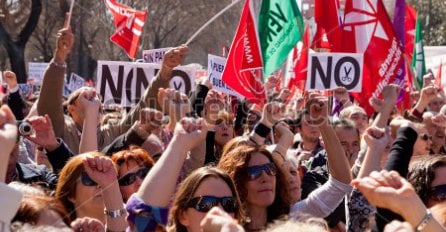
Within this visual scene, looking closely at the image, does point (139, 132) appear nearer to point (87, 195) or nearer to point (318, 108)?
point (318, 108)

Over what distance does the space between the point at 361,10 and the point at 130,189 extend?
211 inches

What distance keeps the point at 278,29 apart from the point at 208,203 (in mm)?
5390

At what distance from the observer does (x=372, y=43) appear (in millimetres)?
9805

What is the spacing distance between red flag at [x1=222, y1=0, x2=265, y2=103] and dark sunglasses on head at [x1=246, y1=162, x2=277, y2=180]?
363 centimetres

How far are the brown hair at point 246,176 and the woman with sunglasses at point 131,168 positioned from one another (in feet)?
1.56

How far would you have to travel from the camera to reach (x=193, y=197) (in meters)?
4.31

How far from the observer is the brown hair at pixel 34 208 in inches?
143

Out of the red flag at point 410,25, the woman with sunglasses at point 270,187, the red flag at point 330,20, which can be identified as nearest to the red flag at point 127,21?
the red flag at point 330,20

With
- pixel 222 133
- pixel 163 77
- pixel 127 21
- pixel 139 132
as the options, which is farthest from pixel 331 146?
pixel 127 21

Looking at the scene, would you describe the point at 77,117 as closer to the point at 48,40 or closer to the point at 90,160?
the point at 90,160

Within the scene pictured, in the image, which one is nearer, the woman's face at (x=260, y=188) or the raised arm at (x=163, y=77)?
the woman's face at (x=260, y=188)

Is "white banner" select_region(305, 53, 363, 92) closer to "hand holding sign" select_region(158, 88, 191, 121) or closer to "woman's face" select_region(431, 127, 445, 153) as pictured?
"woman's face" select_region(431, 127, 445, 153)

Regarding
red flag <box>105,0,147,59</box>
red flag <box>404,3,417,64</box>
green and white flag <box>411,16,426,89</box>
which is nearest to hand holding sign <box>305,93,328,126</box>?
red flag <box>105,0,147,59</box>

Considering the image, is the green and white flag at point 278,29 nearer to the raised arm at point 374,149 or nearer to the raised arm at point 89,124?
the raised arm at point 89,124
